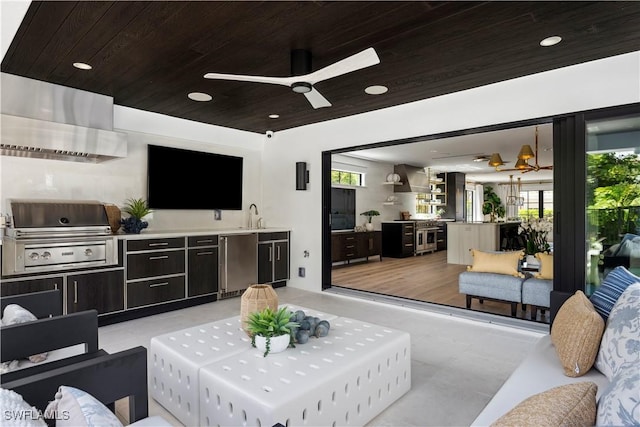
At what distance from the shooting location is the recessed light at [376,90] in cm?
376

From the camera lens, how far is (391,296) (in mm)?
4801

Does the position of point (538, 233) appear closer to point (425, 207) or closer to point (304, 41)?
point (304, 41)

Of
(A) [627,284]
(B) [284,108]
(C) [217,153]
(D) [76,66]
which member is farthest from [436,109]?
(D) [76,66]

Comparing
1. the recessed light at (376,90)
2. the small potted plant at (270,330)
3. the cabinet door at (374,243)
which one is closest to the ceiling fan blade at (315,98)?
the recessed light at (376,90)

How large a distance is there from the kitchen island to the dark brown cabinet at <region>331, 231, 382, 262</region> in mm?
1596

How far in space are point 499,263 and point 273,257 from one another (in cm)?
300

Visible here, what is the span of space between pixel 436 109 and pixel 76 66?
352cm

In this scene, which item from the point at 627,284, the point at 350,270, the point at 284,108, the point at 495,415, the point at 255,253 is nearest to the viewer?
the point at 495,415

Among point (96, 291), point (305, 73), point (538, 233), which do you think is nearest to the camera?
point (305, 73)

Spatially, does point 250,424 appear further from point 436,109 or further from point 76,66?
point 436,109

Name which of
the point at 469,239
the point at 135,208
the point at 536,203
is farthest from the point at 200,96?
the point at 536,203

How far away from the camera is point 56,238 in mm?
3447

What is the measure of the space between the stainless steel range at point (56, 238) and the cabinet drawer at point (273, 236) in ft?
6.34

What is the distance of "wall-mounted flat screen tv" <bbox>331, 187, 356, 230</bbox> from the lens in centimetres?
794
